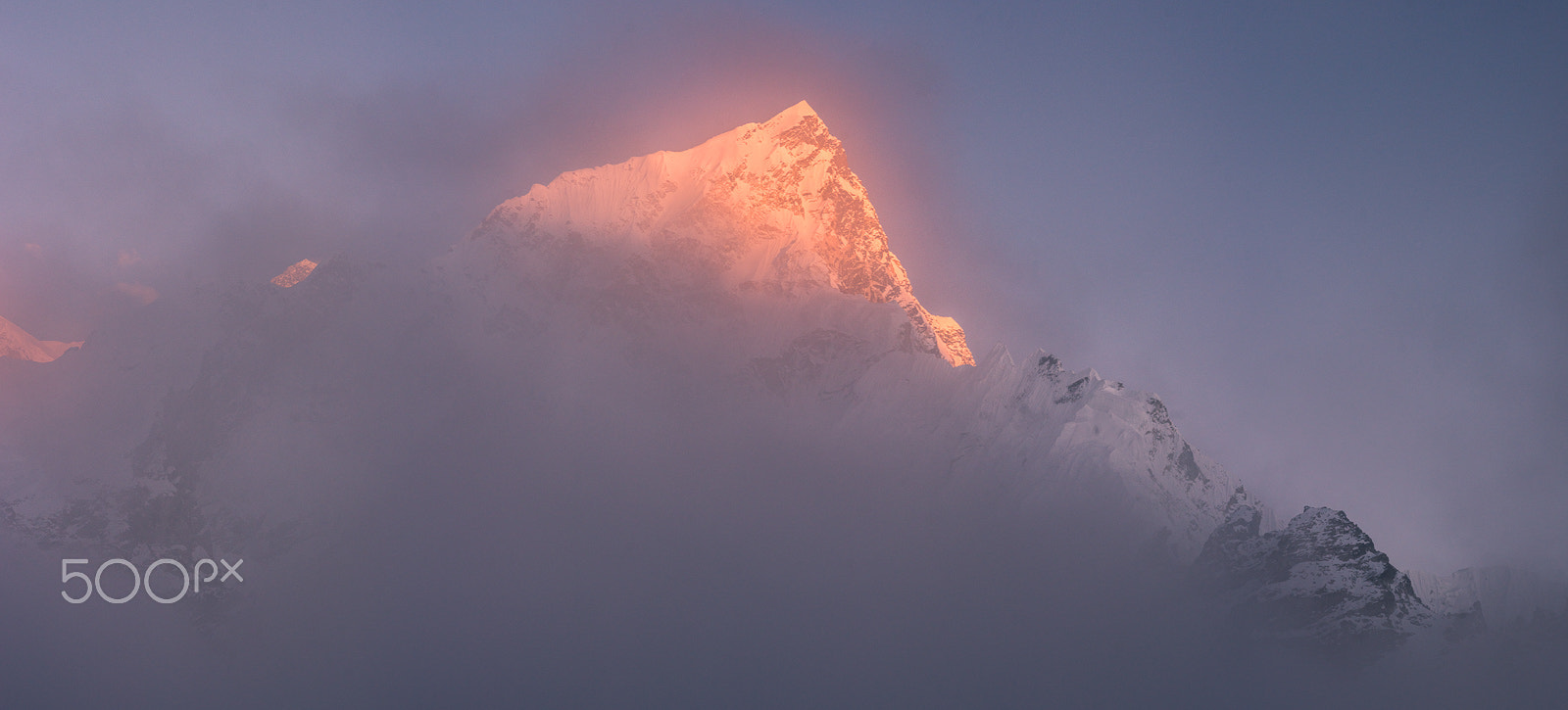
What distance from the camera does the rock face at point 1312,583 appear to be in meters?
109

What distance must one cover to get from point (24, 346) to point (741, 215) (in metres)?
126

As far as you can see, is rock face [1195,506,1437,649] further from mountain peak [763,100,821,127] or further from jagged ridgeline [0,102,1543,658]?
mountain peak [763,100,821,127]

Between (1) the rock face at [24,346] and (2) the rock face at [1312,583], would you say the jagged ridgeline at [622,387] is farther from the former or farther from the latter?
(1) the rock face at [24,346]

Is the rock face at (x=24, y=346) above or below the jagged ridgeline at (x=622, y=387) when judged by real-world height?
below

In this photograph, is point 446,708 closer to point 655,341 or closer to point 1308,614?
point 655,341

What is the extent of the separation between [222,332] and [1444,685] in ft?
586

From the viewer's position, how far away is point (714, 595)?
4756 inches

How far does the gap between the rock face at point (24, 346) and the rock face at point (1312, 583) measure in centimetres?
17967

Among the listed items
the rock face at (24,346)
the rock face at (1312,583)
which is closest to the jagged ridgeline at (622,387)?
the rock face at (1312,583)

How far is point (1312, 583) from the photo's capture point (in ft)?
377

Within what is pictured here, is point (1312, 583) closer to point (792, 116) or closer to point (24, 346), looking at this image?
point (792, 116)

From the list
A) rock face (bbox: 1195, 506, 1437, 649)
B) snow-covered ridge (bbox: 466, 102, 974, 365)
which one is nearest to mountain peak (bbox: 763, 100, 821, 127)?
snow-covered ridge (bbox: 466, 102, 974, 365)

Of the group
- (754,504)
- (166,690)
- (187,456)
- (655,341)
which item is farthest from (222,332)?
(754,504)

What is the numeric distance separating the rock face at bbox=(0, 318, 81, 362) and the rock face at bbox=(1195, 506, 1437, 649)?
180 m
